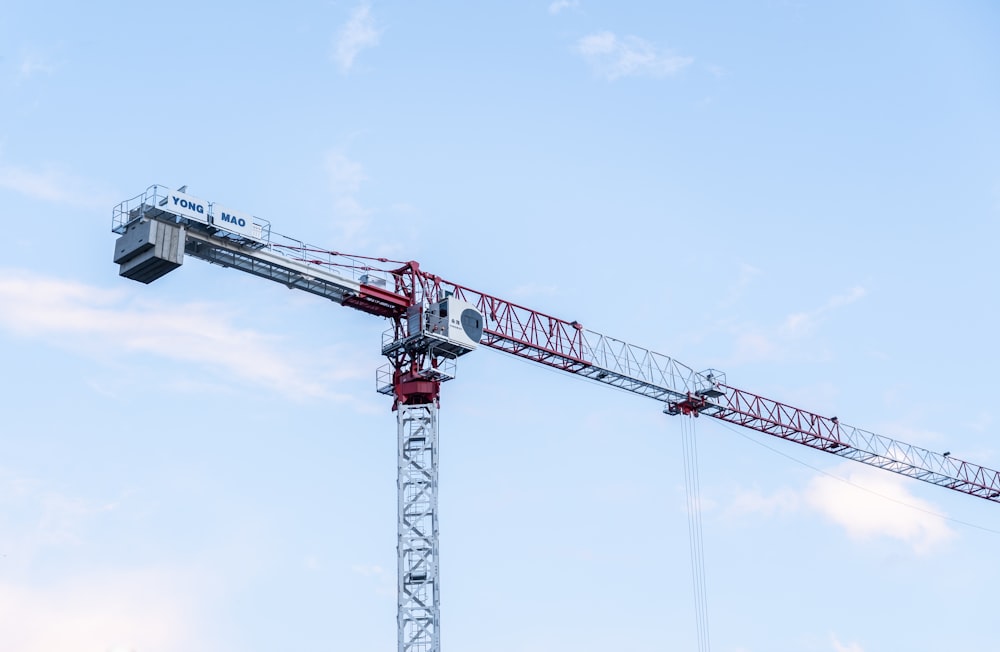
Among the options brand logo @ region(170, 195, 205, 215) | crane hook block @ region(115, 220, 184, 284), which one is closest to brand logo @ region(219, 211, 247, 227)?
brand logo @ region(170, 195, 205, 215)

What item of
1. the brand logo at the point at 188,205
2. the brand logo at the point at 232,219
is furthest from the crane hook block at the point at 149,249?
the brand logo at the point at 232,219

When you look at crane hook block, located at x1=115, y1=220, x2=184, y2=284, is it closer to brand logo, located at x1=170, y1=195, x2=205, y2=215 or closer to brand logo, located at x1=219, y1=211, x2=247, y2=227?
brand logo, located at x1=170, y1=195, x2=205, y2=215

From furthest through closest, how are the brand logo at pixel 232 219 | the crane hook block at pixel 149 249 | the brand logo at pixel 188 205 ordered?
the brand logo at pixel 232 219 → the brand logo at pixel 188 205 → the crane hook block at pixel 149 249

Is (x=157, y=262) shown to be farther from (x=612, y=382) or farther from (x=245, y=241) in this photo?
(x=612, y=382)

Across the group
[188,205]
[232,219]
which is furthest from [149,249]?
[232,219]

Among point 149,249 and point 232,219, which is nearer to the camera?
point 149,249

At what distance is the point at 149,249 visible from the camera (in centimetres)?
8875

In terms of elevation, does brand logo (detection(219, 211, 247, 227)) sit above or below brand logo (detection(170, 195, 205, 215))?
above

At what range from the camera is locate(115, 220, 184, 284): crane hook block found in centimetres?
8869

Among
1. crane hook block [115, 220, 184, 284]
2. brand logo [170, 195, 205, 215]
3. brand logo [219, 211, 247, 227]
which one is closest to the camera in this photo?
crane hook block [115, 220, 184, 284]

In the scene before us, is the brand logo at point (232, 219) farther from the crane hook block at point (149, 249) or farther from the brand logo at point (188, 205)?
the crane hook block at point (149, 249)

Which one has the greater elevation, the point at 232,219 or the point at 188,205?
the point at 232,219

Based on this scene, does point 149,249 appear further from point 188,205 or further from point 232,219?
point 232,219

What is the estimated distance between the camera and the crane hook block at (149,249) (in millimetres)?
88688
